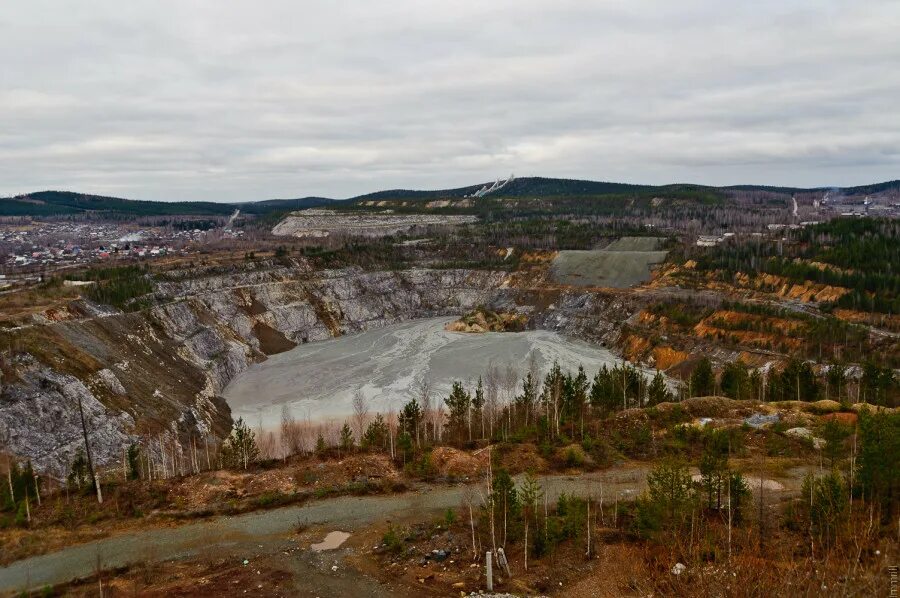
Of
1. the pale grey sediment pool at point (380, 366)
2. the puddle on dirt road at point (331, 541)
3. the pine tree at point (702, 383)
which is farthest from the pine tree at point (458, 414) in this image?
the puddle on dirt road at point (331, 541)

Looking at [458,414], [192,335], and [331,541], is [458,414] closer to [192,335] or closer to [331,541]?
[331,541]

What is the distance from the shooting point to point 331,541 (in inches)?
955

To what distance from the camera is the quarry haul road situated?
23.1m

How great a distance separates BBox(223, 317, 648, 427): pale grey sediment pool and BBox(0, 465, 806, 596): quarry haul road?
29.2 meters

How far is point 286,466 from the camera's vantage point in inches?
1305

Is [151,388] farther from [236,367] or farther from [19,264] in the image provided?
[19,264]

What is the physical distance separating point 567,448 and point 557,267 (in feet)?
297

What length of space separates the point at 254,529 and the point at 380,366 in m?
52.5

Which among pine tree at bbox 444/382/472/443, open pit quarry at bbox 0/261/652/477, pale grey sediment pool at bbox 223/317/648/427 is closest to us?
open pit quarry at bbox 0/261/652/477

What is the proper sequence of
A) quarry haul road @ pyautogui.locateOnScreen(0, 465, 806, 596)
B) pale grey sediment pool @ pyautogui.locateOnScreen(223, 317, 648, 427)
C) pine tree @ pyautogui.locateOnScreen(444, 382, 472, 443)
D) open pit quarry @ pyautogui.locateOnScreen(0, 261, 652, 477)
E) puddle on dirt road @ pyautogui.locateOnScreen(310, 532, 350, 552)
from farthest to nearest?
1. pale grey sediment pool @ pyautogui.locateOnScreen(223, 317, 648, 427)
2. pine tree @ pyautogui.locateOnScreen(444, 382, 472, 443)
3. open pit quarry @ pyautogui.locateOnScreen(0, 261, 652, 477)
4. puddle on dirt road @ pyautogui.locateOnScreen(310, 532, 350, 552)
5. quarry haul road @ pyautogui.locateOnScreen(0, 465, 806, 596)

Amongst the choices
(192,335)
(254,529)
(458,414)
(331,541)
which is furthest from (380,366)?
(331,541)

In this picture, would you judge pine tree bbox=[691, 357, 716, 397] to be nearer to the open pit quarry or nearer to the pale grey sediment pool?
the pale grey sediment pool

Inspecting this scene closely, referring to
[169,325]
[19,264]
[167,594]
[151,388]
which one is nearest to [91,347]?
[151,388]

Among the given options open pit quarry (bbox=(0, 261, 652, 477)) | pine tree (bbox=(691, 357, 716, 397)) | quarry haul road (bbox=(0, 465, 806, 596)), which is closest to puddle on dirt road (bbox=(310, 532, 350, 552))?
quarry haul road (bbox=(0, 465, 806, 596))
